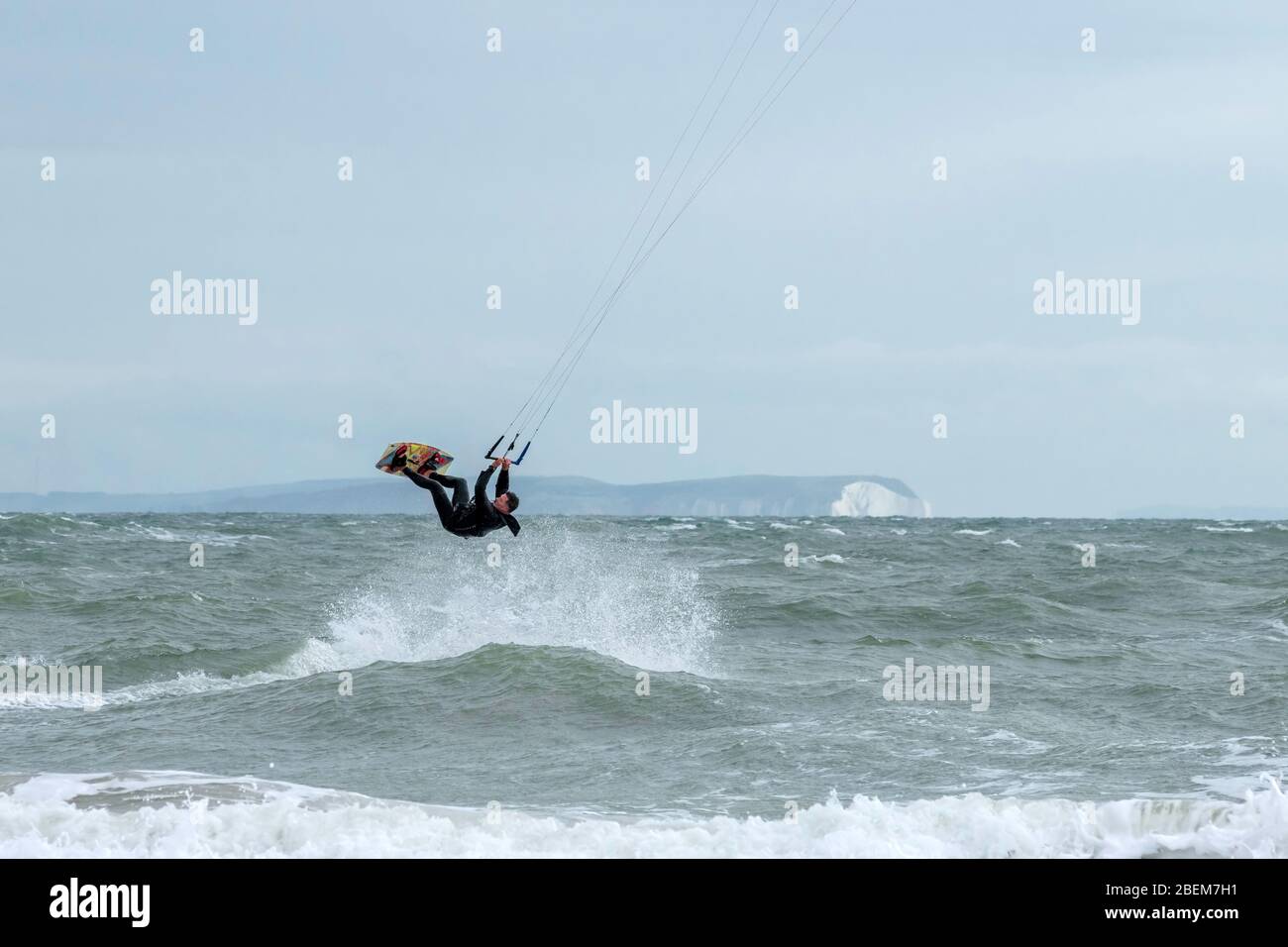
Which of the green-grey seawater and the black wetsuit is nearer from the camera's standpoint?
the green-grey seawater

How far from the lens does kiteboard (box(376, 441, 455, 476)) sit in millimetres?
13812

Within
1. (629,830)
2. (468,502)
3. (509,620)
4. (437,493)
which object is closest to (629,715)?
(468,502)

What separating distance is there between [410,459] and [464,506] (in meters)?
0.74

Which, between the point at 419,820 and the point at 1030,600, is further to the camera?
the point at 1030,600

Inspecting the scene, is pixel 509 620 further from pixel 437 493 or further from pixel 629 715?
pixel 437 493

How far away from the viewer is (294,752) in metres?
13.4

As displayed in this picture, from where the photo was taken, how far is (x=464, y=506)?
14.1 meters

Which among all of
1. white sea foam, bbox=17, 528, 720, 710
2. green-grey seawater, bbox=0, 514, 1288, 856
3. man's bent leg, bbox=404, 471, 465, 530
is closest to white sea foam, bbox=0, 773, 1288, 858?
green-grey seawater, bbox=0, 514, 1288, 856

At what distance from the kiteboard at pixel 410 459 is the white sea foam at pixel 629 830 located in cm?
383

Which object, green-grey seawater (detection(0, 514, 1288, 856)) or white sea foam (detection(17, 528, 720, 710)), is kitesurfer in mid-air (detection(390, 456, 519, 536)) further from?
white sea foam (detection(17, 528, 720, 710))

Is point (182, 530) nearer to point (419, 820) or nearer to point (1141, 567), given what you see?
point (1141, 567)
